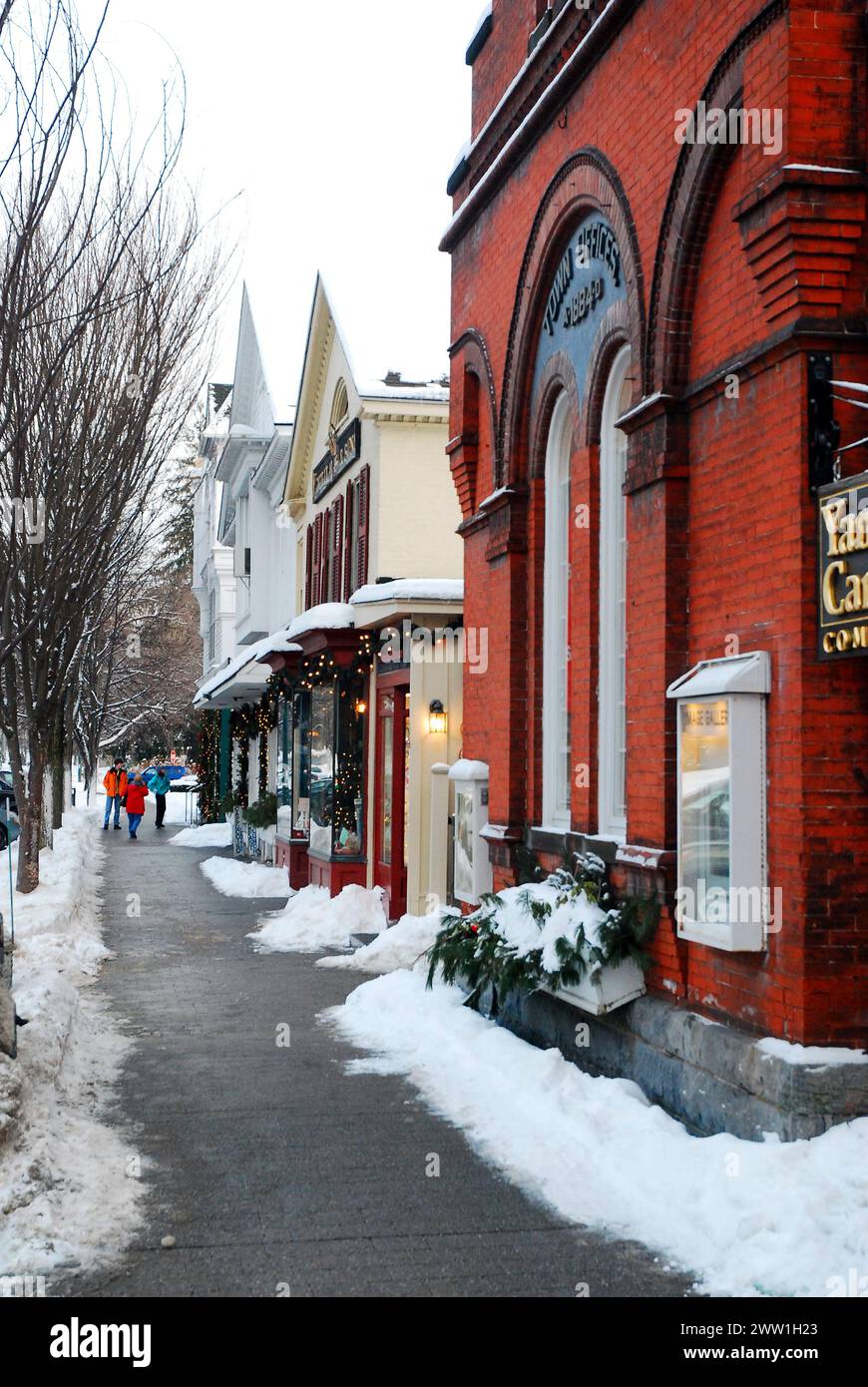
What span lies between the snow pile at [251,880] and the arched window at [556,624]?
11.2 m

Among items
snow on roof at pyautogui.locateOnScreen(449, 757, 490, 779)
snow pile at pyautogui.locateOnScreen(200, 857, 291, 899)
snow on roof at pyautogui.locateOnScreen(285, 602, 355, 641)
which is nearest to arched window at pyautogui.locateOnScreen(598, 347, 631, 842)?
snow on roof at pyautogui.locateOnScreen(449, 757, 490, 779)

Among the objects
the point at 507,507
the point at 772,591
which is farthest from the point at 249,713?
the point at 772,591

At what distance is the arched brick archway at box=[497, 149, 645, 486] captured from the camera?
8273mm

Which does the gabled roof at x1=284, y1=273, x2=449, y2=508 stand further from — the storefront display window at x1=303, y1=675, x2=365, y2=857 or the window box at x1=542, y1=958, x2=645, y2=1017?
the window box at x1=542, y1=958, x2=645, y2=1017

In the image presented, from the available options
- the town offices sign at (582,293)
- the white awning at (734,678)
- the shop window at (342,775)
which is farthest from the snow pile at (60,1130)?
the town offices sign at (582,293)

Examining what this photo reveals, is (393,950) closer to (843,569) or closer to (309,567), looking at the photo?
(843,569)

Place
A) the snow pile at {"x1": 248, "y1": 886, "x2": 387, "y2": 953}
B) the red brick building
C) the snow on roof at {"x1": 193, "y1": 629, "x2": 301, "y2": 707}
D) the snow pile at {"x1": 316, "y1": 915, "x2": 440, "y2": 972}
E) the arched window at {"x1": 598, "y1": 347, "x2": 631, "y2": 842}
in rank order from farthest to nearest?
the snow on roof at {"x1": 193, "y1": 629, "x2": 301, "y2": 707}, the snow pile at {"x1": 248, "y1": 886, "x2": 387, "y2": 953}, the snow pile at {"x1": 316, "y1": 915, "x2": 440, "y2": 972}, the arched window at {"x1": 598, "y1": 347, "x2": 631, "y2": 842}, the red brick building

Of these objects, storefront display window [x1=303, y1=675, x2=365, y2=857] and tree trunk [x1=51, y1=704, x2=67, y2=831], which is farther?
tree trunk [x1=51, y1=704, x2=67, y2=831]

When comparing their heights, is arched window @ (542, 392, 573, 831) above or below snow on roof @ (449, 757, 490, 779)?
above

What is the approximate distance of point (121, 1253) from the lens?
5.68 metres

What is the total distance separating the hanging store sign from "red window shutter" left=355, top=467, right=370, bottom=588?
0.38 metres

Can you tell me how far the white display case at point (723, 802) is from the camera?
251 inches

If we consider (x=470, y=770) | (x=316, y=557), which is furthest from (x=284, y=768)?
(x=470, y=770)

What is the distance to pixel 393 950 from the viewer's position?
13641mm
